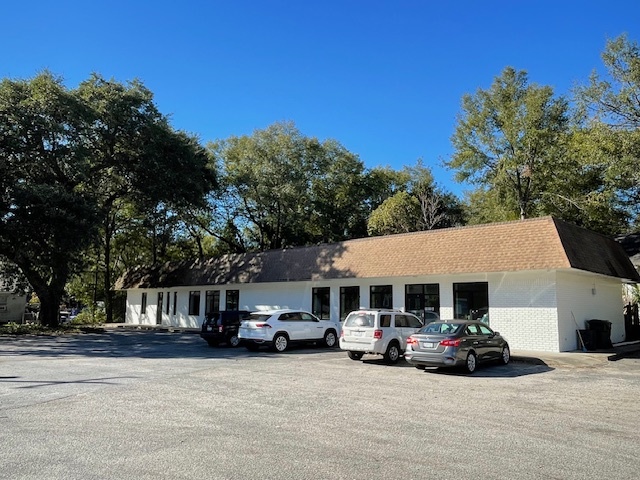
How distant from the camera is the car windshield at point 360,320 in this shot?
1598cm

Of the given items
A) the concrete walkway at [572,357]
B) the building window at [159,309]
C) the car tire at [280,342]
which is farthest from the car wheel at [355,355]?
the building window at [159,309]

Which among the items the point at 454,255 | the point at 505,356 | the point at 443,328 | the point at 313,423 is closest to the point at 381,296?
the point at 454,255

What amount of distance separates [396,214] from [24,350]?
2672 centimetres

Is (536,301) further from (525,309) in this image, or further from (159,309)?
(159,309)

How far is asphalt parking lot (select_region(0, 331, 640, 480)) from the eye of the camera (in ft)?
18.0

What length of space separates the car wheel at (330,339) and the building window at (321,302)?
471 cm

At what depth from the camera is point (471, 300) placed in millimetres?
20656

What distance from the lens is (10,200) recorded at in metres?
25.4

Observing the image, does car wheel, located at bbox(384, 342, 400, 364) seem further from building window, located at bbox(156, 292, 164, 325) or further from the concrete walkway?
building window, located at bbox(156, 292, 164, 325)

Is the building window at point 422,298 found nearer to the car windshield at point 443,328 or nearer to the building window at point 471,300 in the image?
the building window at point 471,300

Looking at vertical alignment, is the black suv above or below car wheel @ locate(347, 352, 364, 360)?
above

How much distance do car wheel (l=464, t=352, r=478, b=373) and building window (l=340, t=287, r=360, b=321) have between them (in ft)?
36.8

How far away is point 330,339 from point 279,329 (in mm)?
3030

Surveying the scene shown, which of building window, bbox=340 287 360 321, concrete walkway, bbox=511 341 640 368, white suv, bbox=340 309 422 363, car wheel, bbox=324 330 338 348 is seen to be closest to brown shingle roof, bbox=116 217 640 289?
building window, bbox=340 287 360 321
